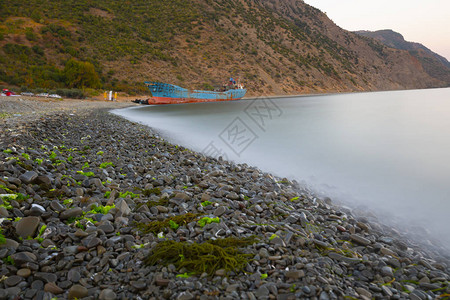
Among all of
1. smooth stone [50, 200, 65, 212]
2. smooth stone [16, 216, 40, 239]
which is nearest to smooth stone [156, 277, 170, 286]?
smooth stone [16, 216, 40, 239]

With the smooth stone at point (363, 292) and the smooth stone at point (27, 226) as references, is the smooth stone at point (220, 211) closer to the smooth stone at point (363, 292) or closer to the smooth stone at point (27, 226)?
the smooth stone at point (363, 292)

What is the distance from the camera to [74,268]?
7.77 feet

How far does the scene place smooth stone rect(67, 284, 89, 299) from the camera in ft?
6.88

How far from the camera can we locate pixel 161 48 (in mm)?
49750

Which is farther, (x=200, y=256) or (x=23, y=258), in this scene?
(x=200, y=256)

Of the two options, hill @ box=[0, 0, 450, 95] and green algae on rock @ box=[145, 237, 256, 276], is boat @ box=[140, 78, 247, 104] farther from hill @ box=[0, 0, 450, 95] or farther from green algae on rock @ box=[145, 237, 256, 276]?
green algae on rock @ box=[145, 237, 256, 276]

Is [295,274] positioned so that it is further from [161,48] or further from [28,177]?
[161,48]

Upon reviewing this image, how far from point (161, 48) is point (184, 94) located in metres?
17.7

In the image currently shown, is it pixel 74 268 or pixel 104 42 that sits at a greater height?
pixel 104 42

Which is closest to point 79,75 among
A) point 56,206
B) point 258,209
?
point 56,206

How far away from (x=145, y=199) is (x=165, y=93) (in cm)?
3296

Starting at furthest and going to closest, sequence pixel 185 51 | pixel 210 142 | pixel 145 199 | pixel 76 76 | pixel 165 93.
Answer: pixel 185 51 < pixel 165 93 < pixel 76 76 < pixel 210 142 < pixel 145 199

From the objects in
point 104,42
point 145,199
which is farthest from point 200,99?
point 145,199

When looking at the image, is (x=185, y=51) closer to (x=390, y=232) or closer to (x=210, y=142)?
(x=210, y=142)
